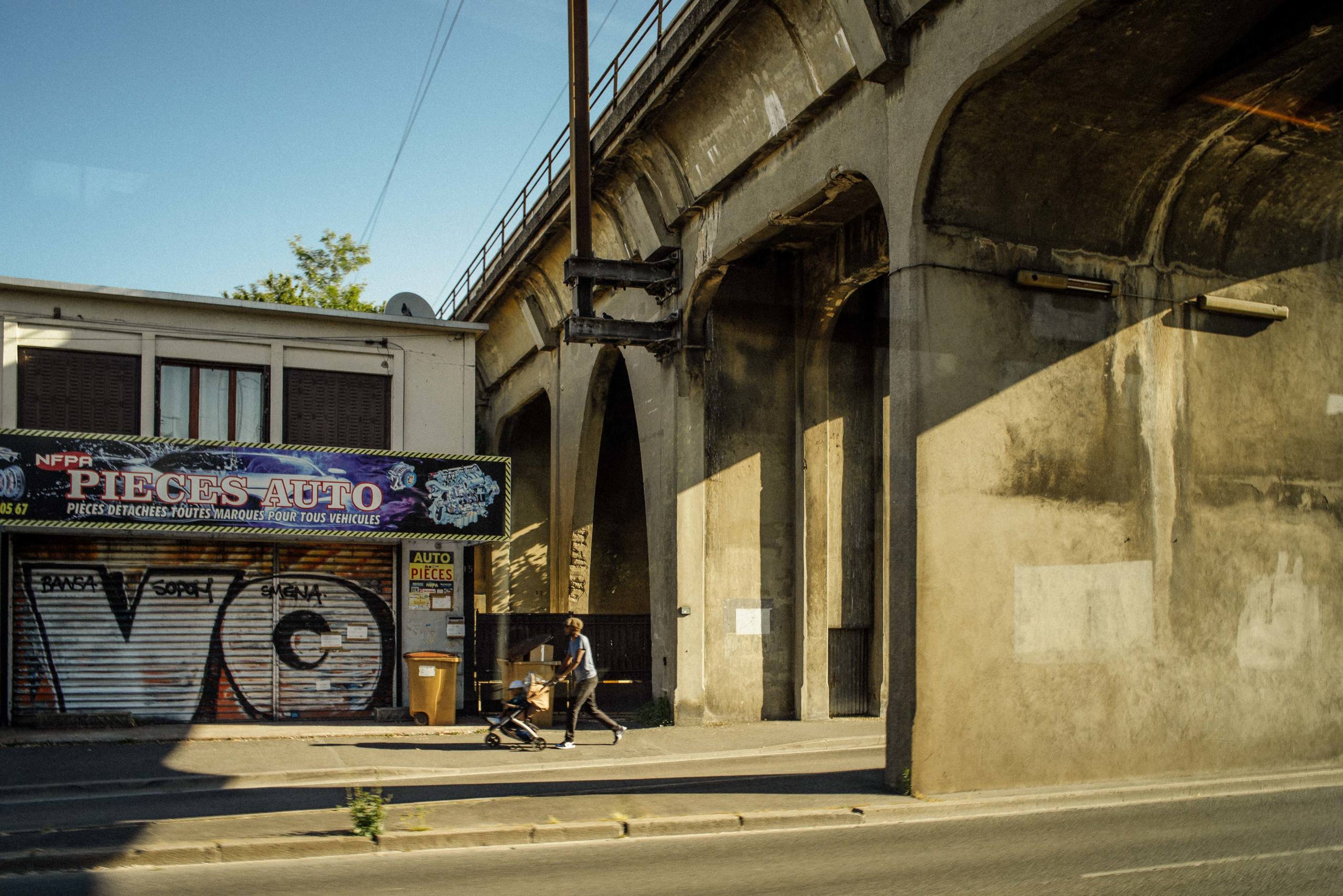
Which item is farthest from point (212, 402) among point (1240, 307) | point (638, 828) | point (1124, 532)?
point (1240, 307)

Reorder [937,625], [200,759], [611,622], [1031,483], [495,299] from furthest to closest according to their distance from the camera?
[495,299], [611,622], [200,759], [1031,483], [937,625]

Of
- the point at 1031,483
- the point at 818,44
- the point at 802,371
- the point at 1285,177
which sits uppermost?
the point at 818,44

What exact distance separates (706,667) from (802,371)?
201 inches

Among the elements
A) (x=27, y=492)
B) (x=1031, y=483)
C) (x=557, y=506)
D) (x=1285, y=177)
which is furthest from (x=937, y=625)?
(x=557, y=506)

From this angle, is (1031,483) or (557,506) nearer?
(1031,483)

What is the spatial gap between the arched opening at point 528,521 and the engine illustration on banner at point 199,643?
25.3 ft

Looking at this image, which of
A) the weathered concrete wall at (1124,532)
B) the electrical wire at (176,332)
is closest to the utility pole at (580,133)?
the electrical wire at (176,332)

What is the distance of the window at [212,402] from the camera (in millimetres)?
18859

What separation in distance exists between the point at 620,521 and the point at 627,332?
37.3 ft

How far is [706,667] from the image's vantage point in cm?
1803

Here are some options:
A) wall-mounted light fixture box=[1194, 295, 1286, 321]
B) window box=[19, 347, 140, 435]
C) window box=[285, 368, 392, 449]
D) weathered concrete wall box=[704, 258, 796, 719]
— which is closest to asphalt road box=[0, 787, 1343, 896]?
wall-mounted light fixture box=[1194, 295, 1286, 321]

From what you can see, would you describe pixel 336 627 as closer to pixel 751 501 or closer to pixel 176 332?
pixel 176 332

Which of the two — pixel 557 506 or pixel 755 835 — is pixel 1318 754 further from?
pixel 557 506

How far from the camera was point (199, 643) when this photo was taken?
730 inches
